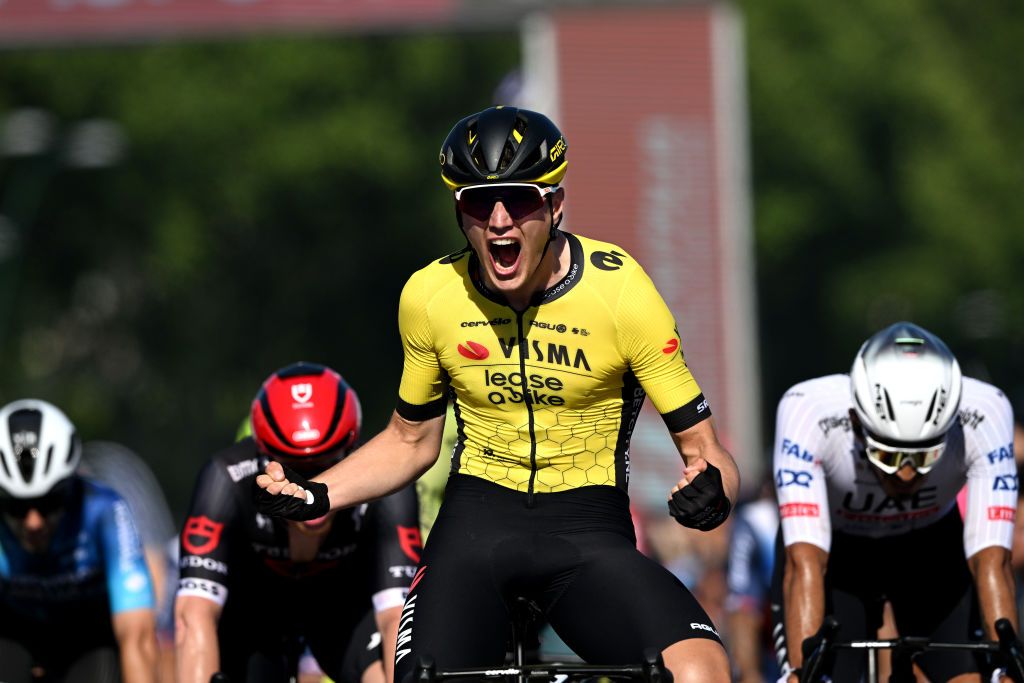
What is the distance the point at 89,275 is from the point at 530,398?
42189 mm

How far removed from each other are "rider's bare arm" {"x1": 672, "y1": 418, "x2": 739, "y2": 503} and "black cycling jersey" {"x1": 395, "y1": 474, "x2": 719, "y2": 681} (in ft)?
0.98

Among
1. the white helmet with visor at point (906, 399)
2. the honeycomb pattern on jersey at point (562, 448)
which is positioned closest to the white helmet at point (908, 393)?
the white helmet with visor at point (906, 399)

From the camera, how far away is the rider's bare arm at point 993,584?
7.29m

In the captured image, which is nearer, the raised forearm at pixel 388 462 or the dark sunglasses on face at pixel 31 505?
the raised forearm at pixel 388 462

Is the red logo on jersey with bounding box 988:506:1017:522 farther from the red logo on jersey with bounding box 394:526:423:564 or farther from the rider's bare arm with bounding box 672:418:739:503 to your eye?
the red logo on jersey with bounding box 394:526:423:564

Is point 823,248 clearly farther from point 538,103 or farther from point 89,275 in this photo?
point 538,103

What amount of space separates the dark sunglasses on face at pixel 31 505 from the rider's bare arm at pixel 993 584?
3971 mm

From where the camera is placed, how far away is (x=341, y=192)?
45688 millimetres

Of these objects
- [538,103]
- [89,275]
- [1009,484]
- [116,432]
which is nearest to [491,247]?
[1009,484]

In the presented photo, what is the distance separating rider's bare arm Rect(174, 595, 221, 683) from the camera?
775cm

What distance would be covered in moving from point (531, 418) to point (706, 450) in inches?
23.3

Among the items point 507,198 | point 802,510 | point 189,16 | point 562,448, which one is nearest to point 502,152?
point 507,198

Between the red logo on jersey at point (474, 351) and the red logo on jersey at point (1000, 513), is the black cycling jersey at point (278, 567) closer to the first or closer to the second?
the red logo on jersey at point (474, 351)

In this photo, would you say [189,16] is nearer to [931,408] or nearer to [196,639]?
[196,639]
